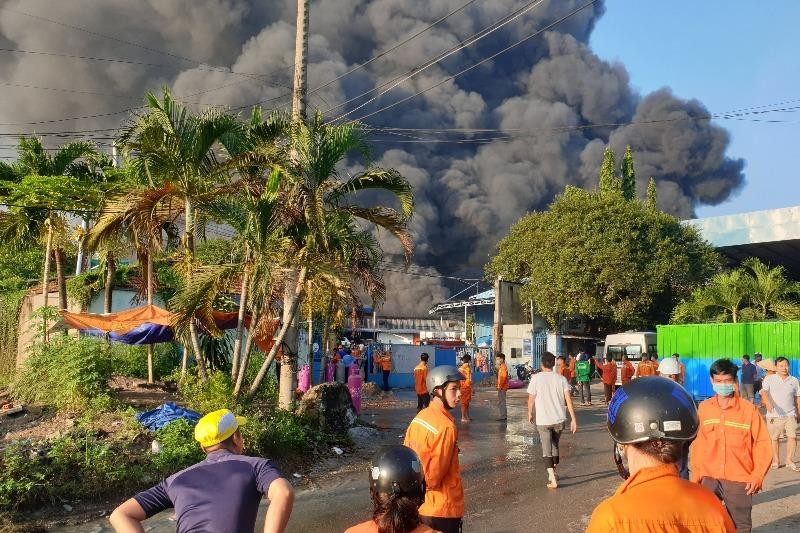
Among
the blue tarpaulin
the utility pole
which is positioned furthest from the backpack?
the blue tarpaulin

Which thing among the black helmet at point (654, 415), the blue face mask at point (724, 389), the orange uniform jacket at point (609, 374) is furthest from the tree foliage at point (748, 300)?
the black helmet at point (654, 415)

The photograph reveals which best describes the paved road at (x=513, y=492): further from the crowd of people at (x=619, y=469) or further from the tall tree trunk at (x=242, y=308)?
the tall tree trunk at (x=242, y=308)

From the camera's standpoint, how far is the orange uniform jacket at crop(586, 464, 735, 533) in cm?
197

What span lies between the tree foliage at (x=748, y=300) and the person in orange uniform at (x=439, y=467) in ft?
78.2

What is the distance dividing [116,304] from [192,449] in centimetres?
1126

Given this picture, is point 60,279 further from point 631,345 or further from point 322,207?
point 631,345

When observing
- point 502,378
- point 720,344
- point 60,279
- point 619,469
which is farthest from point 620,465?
point 720,344

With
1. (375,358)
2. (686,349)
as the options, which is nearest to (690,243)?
(686,349)

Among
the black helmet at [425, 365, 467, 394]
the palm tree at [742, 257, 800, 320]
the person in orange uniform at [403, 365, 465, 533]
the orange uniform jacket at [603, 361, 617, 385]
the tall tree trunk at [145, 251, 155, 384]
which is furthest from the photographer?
the palm tree at [742, 257, 800, 320]

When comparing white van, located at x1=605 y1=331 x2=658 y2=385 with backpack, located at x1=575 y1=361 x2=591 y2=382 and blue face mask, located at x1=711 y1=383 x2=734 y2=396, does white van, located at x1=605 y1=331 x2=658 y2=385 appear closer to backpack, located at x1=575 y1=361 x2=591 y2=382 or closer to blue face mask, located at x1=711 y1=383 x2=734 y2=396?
backpack, located at x1=575 y1=361 x2=591 y2=382

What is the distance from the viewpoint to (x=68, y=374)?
1018 cm

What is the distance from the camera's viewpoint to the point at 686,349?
2095cm

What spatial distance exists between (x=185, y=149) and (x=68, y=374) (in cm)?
376

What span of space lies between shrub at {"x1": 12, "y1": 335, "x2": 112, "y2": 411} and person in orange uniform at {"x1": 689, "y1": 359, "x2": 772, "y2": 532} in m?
7.88
